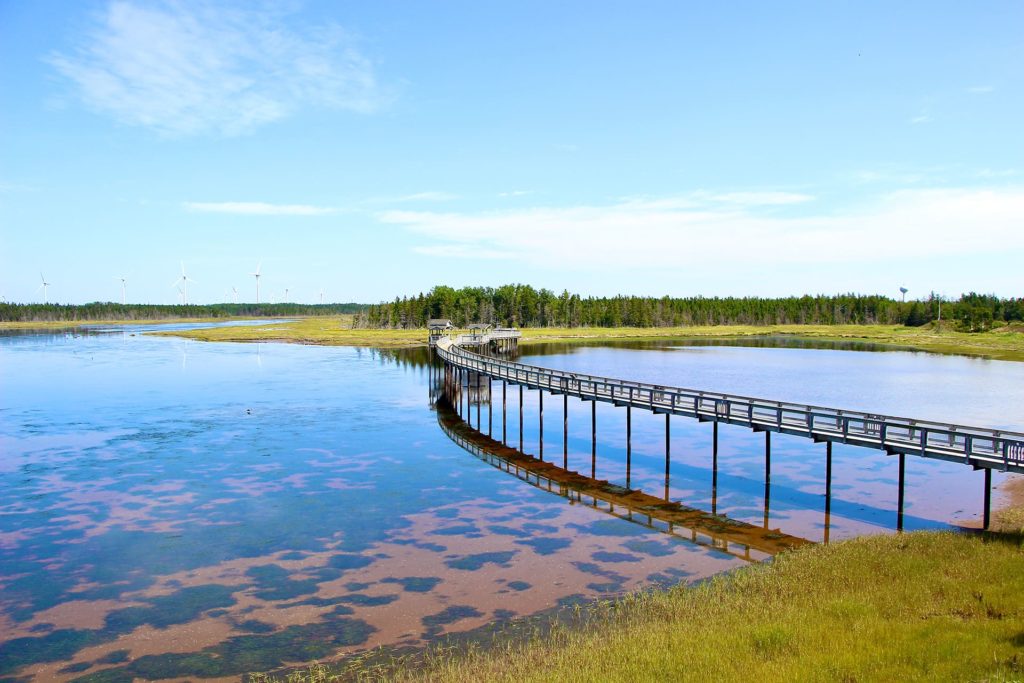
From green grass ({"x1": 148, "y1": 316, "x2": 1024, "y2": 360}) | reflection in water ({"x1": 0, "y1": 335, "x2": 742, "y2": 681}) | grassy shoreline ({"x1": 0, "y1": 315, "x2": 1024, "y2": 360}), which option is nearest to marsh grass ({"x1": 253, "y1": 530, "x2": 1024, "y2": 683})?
reflection in water ({"x1": 0, "y1": 335, "x2": 742, "y2": 681})

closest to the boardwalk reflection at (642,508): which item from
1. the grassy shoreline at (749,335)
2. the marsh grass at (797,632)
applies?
the marsh grass at (797,632)

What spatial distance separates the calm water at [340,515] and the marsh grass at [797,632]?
82.7 inches

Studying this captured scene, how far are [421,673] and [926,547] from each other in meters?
15.8

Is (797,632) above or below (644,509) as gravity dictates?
above

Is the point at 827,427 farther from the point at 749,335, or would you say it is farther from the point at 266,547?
the point at 749,335

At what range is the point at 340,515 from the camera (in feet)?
97.7

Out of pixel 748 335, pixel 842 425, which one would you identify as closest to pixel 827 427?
pixel 842 425

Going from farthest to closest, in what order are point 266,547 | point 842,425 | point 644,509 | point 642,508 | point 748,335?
point 748,335, point 642,508, point 644,509, point 842,425, point 266,547

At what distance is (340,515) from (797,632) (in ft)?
62.4

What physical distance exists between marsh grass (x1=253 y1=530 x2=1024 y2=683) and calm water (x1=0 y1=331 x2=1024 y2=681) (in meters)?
A: 2.10

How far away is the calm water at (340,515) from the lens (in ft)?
64.4

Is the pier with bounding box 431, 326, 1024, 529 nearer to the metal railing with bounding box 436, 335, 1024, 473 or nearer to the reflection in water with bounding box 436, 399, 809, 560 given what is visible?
the metal railing with bounding box 436, 335, 1024, 473

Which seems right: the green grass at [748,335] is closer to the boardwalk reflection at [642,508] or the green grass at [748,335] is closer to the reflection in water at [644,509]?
the boardwalk reflection at [642,508]

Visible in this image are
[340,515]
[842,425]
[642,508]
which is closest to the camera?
[842,425]
